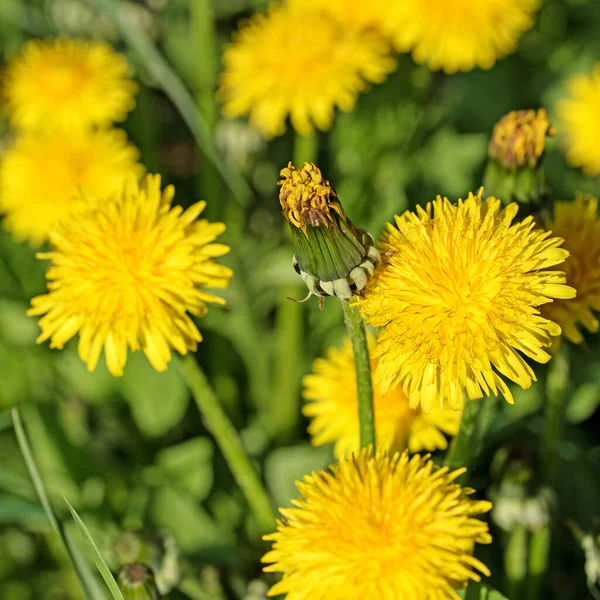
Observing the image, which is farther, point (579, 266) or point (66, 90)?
point (66, 90)

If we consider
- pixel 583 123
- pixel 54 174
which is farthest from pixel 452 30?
pixel 54 174

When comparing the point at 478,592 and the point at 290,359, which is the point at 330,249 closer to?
the point at 478,592

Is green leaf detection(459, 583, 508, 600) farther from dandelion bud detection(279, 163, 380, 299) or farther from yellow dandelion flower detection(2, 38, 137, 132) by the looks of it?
yellow dandelion flower detection(2, 38, 137, 132)

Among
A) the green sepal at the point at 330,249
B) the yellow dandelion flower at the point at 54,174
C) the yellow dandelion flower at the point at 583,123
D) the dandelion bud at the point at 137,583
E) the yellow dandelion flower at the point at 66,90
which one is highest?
the yellow dandelion flower at the point at 66,90

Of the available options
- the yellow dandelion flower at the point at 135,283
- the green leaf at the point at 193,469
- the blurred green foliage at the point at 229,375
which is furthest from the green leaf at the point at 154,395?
the yellow dandelion flower at the point at 135,283

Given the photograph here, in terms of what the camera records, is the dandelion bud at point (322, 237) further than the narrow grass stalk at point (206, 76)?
No

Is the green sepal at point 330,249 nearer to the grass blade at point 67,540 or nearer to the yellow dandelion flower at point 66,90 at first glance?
the grass blade at point 67,540
